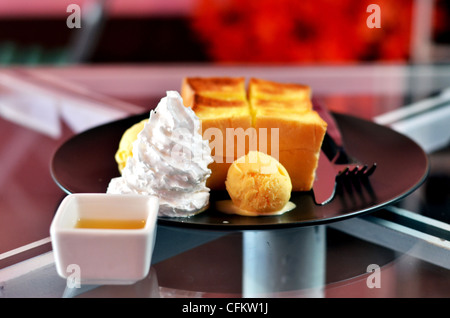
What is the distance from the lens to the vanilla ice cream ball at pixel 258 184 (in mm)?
869

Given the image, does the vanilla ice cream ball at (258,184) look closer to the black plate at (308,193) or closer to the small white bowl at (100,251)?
the black plate at (308,193)

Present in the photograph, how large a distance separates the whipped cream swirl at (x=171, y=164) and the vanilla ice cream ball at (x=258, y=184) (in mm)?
45

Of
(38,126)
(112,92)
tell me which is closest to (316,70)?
(112,92)

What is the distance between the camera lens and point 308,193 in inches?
38.6

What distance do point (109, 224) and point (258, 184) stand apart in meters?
0.23

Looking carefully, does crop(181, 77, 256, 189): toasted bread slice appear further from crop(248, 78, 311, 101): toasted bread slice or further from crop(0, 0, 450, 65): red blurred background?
crop(0, 0, 450, 65): red blurred background

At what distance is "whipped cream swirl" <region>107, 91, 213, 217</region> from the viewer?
851 millimetres

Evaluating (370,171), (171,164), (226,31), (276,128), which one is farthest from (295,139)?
(226,31)

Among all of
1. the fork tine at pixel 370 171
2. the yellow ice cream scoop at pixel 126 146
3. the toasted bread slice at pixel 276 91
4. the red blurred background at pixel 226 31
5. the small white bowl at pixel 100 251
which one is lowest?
the small white bowl at pixel 100 251

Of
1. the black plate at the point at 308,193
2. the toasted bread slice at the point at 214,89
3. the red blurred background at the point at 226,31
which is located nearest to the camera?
the black plate at the point at 308,193

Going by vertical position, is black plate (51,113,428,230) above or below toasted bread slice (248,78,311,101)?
below

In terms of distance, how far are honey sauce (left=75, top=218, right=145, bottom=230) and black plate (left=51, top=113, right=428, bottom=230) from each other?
0.04m

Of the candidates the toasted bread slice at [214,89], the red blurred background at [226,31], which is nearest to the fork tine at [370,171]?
the toasted bread slice at [214,89]

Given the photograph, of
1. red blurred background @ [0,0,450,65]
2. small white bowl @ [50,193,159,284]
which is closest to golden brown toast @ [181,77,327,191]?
small white bowl @ [50,193,159,284]
